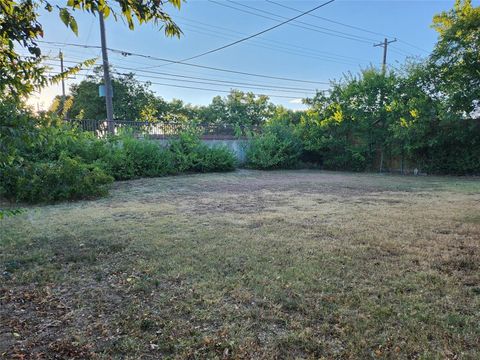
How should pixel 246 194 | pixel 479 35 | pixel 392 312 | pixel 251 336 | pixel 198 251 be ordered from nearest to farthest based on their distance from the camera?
pixel 251 336
pixel 392 312
pixel 198 251
pixel 246 194
pixel 479 35

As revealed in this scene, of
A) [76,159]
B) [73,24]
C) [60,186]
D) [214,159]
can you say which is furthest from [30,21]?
[214,159]

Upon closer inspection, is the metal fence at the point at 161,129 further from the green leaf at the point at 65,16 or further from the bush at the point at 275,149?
the green leaf at the point at 65,16

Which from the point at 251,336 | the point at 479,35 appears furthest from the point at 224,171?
the point at 251,336

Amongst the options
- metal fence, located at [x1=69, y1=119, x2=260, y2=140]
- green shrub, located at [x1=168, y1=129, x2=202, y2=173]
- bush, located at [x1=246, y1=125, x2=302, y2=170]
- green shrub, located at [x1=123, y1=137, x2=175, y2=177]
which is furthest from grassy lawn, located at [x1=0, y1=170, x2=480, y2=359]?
bush, located at [x1=246, y1=125, x2=302, y2=170]

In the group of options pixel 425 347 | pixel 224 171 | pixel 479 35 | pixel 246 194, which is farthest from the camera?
pixel 224 171

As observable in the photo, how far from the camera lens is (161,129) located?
1120 cm

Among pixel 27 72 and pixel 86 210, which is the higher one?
pixel 27 72

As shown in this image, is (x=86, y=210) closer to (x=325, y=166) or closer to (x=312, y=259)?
(x=312, y=259)

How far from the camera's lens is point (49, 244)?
337 centimetres

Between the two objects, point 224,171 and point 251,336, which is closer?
point 251,336

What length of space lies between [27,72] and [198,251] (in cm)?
207

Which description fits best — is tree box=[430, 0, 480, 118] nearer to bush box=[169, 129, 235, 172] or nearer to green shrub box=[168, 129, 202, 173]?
bush box=[169, 129, 235, 172]

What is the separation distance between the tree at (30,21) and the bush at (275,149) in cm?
1137

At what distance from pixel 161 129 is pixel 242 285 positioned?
31.3 feet
